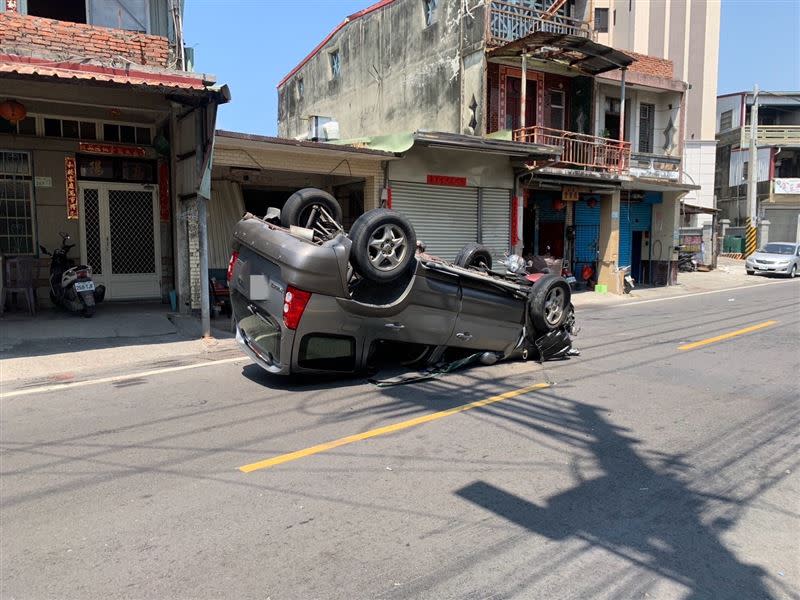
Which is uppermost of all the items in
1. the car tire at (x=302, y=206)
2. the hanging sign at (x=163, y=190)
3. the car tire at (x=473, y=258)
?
the hanging sign at (x=163, y=190)

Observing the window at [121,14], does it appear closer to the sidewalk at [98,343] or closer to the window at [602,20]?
the sidewalk at [98,343]

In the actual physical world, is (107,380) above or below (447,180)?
below

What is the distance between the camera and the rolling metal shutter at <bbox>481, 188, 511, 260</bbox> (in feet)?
56.0

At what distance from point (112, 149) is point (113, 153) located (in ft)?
0.27

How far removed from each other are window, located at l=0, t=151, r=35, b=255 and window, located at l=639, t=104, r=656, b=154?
817 inches

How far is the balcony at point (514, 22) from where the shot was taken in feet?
59.8

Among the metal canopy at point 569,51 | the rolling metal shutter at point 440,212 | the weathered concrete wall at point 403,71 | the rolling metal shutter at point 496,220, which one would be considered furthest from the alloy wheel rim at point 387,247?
the weathered concrete wall at point 403,71

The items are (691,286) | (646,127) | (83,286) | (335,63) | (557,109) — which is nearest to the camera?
(83,286)

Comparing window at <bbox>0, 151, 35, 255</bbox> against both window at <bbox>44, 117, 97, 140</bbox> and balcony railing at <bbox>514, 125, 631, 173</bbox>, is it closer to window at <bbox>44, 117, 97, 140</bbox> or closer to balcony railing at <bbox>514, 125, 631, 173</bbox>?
window at <bbox>44, 117, 97, 140</bbox>

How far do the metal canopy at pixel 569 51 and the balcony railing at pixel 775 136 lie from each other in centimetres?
2794

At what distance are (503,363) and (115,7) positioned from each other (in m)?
9.25

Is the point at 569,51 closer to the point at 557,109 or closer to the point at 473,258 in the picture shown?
the point at 557,109

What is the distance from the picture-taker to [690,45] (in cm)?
3356

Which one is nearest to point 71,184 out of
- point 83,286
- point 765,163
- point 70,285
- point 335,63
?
point 70,285
